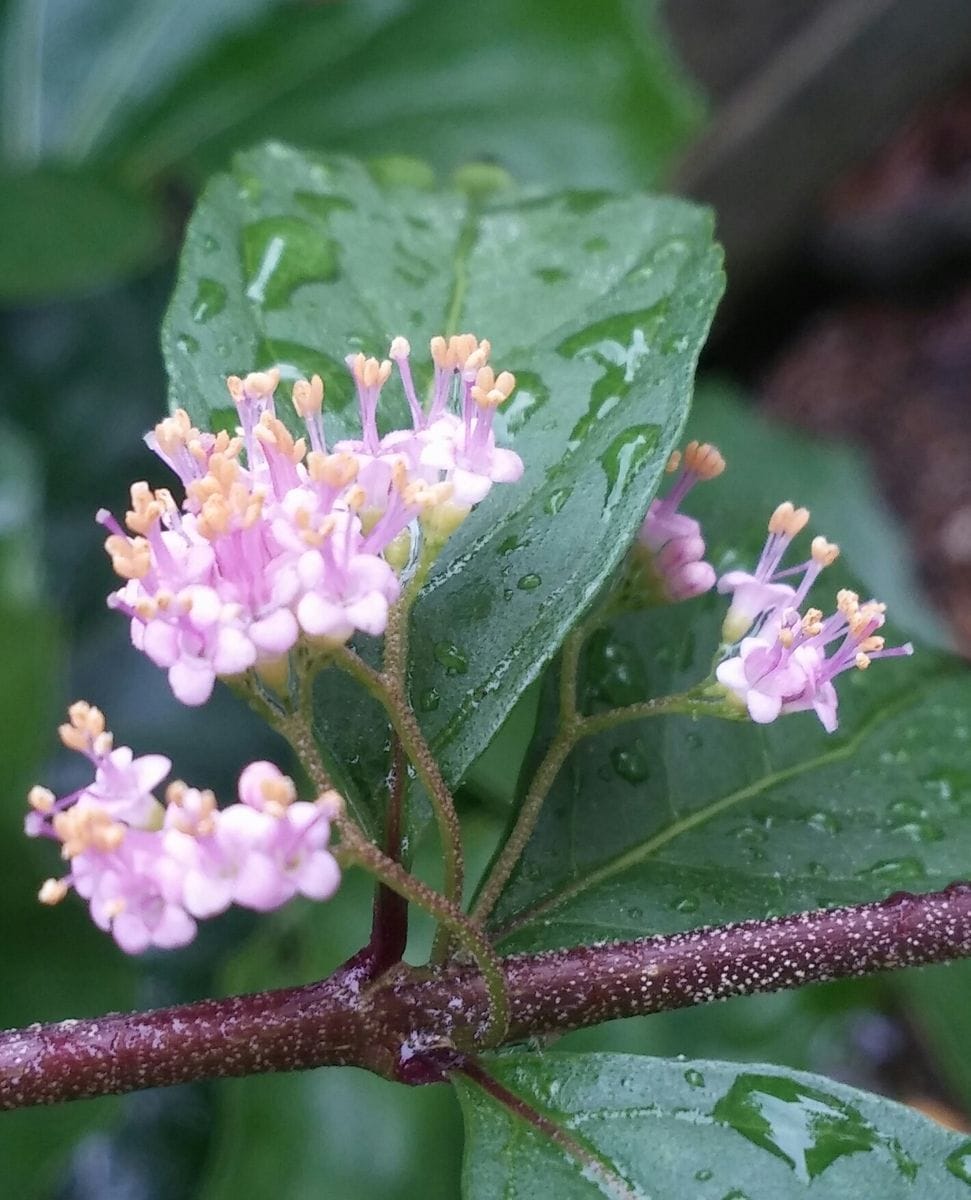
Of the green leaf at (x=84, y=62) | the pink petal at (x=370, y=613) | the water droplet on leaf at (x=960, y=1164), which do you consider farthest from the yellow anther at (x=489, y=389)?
the green leaf at (x=84, y=62)

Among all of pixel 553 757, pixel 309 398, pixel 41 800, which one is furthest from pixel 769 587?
pixel 41 800

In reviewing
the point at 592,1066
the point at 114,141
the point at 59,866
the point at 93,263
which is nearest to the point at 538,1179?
the point at 592,1066

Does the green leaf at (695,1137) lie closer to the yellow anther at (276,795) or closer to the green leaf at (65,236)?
the yellow anther at (276,795)

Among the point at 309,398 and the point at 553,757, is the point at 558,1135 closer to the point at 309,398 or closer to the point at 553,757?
the point at 553,757

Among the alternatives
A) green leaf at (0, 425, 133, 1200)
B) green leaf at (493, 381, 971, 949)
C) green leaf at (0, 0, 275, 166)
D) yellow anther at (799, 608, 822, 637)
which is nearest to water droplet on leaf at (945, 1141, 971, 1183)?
green leaf at (493, 381, 971, 949)

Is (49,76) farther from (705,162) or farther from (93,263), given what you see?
(705,162)

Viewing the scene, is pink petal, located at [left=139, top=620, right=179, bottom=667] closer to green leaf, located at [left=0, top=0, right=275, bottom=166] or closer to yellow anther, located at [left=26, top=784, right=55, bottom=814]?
yellow anther, located at [left=26, top=784, right=55, bottom=814]
